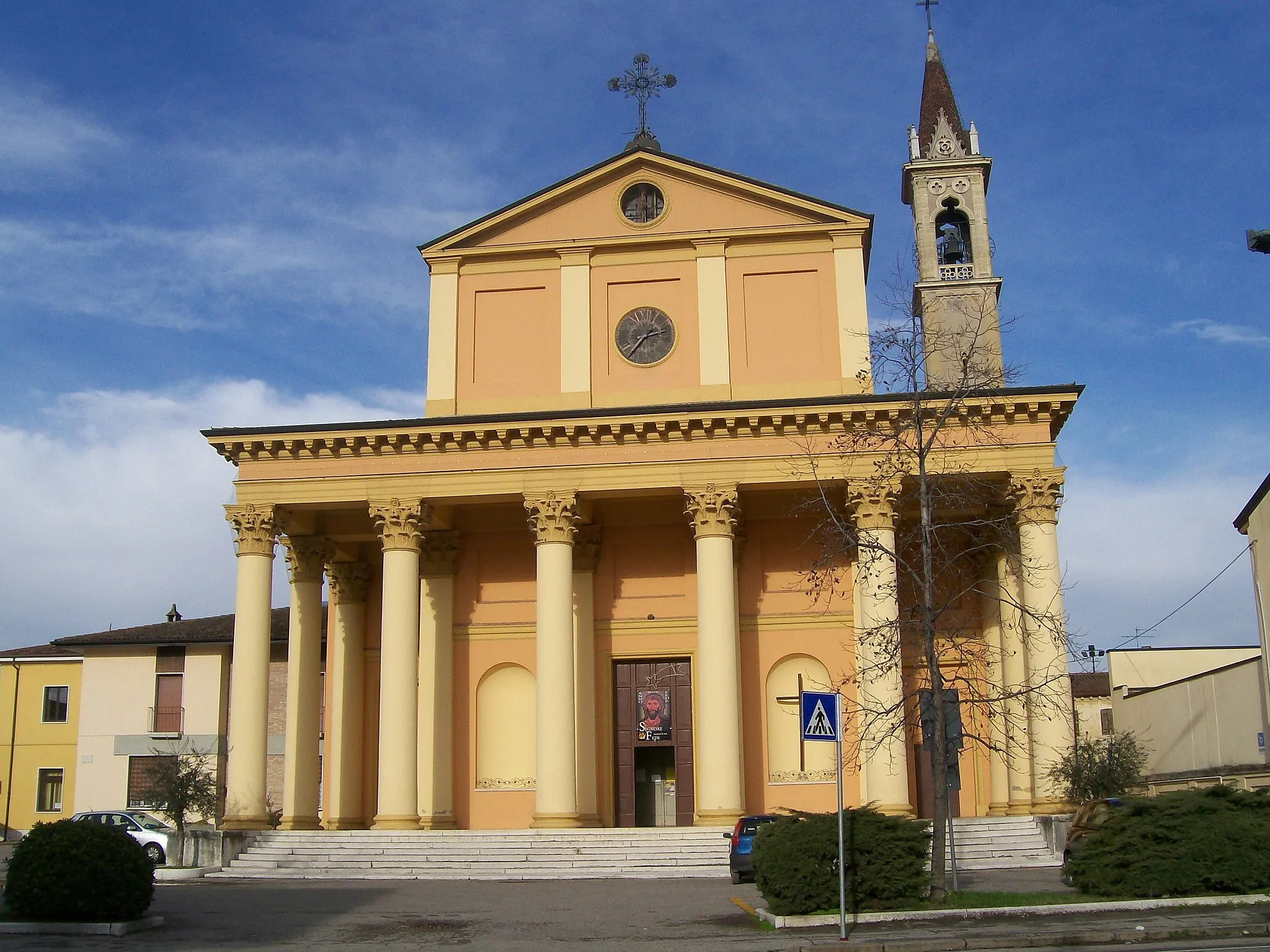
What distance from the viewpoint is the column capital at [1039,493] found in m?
28.7

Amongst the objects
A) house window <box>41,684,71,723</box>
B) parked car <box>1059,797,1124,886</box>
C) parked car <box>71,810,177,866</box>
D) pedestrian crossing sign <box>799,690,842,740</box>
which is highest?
house window <box>41,684,71,723</box>

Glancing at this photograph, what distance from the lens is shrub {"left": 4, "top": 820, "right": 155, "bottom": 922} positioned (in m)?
16.1

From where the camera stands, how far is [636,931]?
16094 millimetres

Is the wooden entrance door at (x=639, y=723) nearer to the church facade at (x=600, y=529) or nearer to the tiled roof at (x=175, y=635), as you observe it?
the church facade at (x=600, y=529)

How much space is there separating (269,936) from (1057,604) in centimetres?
1821

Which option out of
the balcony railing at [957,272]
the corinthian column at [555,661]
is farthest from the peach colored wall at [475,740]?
the balcony railing at [957,272]

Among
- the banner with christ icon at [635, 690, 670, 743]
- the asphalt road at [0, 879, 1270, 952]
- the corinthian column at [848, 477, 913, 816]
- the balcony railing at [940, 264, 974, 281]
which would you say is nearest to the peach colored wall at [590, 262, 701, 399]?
the corinthian column at [848, 477, 913, 816]

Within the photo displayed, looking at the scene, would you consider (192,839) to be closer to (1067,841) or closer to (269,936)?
(269,936)

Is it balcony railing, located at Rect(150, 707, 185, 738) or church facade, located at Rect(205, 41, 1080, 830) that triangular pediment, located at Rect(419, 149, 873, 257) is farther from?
balcony railing, located at Rect(150, 707, 185, 738)

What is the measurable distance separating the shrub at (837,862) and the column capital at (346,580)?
2003 cm

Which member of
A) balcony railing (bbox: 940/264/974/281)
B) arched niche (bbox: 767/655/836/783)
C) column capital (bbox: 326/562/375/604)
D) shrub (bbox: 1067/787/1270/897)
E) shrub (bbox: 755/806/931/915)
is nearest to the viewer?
shrub (bbox: 1067/787/1270/897)

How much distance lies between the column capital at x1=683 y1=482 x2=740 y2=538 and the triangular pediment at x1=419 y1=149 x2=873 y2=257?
22.7ft

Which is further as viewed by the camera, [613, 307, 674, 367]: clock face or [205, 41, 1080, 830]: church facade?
[613, 307, 674, 367]: clock face

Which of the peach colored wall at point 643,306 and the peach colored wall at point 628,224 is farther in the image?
the peach colored wall at point 628,224
